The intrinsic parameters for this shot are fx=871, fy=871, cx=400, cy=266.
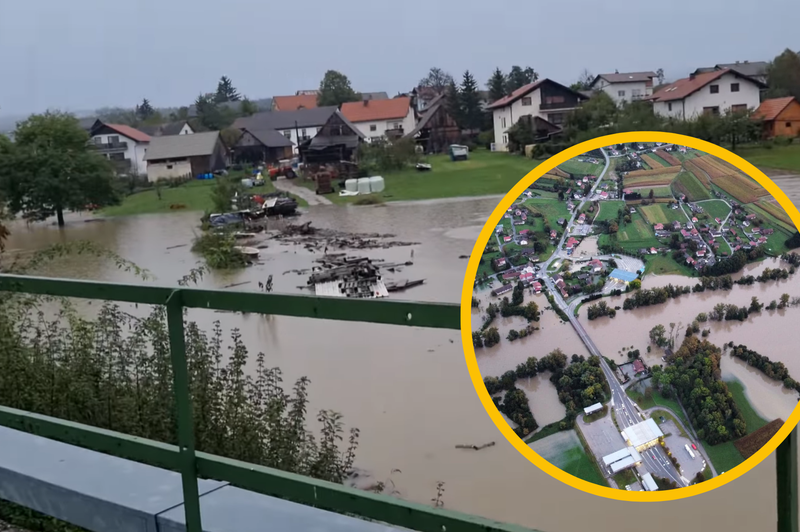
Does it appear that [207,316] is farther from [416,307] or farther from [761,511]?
[416,307]

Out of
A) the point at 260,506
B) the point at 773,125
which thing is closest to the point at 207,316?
the point at 260,506

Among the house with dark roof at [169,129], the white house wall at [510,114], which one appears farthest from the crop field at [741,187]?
the house with dark roof at [169,129]

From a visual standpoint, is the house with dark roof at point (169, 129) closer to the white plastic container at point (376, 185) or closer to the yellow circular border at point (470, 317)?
the white plastic container at point (376, 185)

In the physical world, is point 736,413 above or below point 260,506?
above

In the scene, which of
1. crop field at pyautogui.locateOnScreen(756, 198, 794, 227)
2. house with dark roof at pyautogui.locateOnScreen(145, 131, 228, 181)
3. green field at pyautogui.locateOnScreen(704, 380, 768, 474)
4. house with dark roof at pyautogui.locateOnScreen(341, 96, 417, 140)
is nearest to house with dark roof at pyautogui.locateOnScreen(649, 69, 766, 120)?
house with dark roof at pyautogui.locateOnScreen(341, 96, 417, 140)

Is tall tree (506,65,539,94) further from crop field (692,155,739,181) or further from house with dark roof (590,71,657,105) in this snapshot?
crop field (692,155,739,181)

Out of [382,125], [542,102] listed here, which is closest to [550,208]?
[542,102]

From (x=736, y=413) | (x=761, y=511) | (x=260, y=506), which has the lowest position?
(x=761, y=511)
